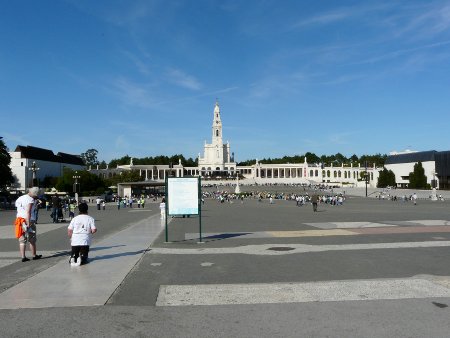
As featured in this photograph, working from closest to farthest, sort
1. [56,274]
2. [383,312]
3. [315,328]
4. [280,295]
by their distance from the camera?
[315,328] → [383,312] → [280,295] → [56,274]

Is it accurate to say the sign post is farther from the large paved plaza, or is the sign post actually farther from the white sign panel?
the large paved plaza

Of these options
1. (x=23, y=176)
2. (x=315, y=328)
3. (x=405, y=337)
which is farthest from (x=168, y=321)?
(x=23, y=176)

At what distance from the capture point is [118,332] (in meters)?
6.21

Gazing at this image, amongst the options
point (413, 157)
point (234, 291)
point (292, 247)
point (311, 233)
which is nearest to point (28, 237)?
point (234, 291)

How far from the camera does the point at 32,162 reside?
123m

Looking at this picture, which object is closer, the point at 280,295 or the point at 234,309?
the point at 234,309

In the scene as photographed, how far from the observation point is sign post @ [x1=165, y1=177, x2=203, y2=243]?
657 inches

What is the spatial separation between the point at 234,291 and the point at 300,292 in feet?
4.05

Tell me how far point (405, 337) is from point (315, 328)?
1183mm

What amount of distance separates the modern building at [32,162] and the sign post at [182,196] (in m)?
91.4

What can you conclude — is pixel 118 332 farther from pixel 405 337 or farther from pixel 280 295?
pixel 405 337

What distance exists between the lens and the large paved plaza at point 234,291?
6.45 m

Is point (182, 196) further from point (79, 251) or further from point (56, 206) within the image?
point (56, 206)

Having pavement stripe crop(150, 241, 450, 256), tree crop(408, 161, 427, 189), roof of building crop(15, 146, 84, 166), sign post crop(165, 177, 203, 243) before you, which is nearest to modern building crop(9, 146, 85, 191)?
roof of building crop(15, 146, 84, 166)
